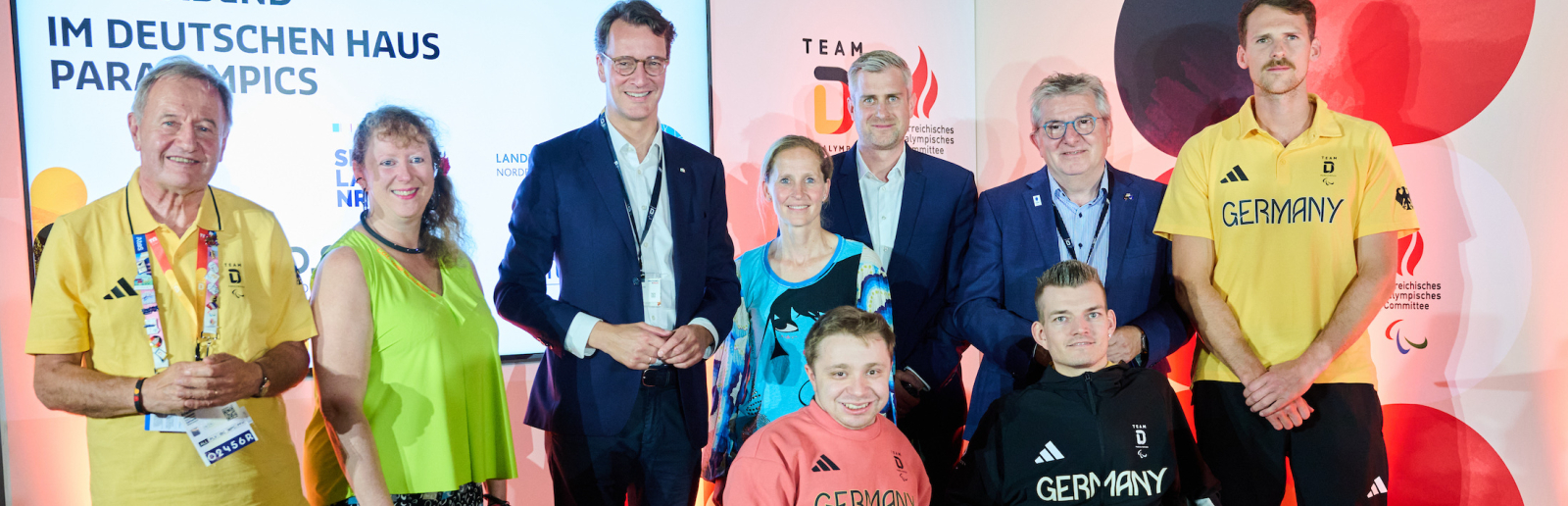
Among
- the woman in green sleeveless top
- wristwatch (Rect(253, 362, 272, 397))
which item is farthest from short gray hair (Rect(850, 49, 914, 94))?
wristwatch (Rect(253, 362, 272, 397))

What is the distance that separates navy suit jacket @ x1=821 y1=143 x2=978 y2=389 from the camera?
3.06m

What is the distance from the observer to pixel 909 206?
312 cm

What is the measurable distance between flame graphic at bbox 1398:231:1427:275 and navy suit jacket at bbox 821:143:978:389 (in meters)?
1.65

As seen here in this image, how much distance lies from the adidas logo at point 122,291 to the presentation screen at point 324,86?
1062 mm

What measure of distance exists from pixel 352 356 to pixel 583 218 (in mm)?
751

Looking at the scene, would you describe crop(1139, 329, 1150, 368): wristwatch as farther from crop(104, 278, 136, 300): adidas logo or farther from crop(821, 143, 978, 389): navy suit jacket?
crop(104, 278, 136, 300): adidas logo

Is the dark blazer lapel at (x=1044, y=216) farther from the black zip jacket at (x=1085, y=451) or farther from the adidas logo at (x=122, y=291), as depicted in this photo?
the adidas logo at (x=122, y=291)

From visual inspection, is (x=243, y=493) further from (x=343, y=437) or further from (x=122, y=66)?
(x=122, y=66)

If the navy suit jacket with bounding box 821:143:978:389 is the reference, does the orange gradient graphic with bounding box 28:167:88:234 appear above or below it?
above

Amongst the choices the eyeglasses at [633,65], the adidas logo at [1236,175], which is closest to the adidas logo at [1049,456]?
the adidas logo at [1236,175]

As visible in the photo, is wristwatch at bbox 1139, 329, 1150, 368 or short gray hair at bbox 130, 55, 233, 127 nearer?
short gray hair at bbox 130, 55, 233, 127

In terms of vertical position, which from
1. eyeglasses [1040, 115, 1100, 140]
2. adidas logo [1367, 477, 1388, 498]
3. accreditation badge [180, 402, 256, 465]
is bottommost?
adidas logo [1367, 477, 1388, 498]

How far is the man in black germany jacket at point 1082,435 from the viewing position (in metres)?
2.37

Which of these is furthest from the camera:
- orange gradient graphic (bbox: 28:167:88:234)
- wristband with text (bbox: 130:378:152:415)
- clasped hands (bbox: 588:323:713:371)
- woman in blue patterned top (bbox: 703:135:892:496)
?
orange gradient graphic (bbox: 28:167:88:234)
